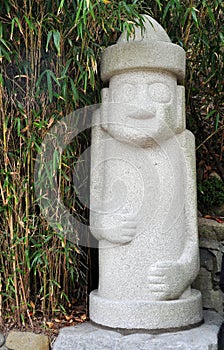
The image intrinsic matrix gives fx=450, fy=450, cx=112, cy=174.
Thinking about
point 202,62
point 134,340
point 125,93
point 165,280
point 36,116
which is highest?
point 202,62

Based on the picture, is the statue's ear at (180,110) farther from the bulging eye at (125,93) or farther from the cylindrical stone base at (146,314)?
the cylindrical stone base at (146,314)

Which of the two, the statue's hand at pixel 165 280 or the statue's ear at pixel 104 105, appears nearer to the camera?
the statue's hand at pixel 165 280

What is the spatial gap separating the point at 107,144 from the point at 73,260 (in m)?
0.81

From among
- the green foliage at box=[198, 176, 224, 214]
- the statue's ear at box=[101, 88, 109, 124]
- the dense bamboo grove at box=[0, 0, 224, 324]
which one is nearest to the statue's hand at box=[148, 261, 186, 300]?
the dense bamboo grove at box=[0, 0, 224, 324]

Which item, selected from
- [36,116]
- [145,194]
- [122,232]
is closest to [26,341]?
[122,232]

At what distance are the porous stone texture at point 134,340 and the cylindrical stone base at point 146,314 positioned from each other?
0.15ft

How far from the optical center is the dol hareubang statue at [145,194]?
8.85ft

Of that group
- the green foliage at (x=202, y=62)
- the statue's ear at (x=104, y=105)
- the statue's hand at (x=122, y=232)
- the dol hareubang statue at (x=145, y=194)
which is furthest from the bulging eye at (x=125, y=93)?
the statue's hand at (x=122, y=232)

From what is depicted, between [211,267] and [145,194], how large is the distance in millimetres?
900

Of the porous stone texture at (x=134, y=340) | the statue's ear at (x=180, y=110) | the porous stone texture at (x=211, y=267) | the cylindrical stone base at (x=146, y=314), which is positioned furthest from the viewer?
the porous stone texture at (x=211, y=267)

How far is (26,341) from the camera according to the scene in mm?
2764

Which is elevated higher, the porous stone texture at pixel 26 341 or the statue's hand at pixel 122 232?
the statue's hand at pixel 122 232

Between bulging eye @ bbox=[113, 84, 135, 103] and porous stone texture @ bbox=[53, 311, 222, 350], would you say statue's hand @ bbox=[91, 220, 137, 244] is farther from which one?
bulging eye @ bbox=[113, 84, 135, 103]

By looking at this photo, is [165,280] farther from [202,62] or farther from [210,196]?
[202,62]
